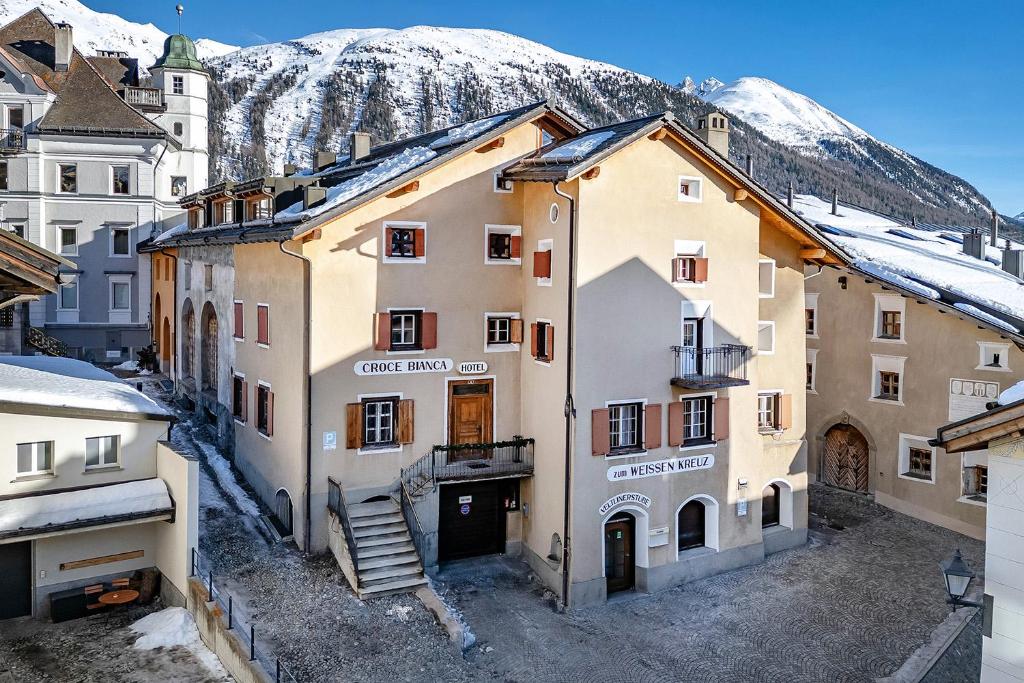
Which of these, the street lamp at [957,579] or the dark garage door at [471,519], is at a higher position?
the street lamp at [957,579]

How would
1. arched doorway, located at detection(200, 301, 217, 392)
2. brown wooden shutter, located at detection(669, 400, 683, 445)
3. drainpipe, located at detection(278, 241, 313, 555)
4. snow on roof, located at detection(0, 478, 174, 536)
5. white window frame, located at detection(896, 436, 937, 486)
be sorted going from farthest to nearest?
arched doorway, located at detection(200, 301, 217, 392), white window frame, located at detection(896, 436, 937, 486), brown wooden shutter, located at detection(669, 400, 683, 445), drainpipe, located at detection(278, 241, 313, 555), snow on roof, located at detection(0, 478, 174, 536)

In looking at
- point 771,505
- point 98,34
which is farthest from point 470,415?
point 98,34

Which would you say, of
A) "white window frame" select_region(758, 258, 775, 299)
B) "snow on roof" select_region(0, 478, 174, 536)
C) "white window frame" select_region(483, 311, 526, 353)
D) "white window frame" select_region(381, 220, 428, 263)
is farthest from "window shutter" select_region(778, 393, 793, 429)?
"snow on roof" select_region(0, 478, 174, 536)

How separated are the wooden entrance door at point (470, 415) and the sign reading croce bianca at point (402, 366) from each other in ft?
2.12

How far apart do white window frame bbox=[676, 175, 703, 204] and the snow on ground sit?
52.3ft

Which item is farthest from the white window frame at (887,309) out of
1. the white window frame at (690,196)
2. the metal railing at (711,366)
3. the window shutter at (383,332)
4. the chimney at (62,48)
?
the chimney at (62,48)

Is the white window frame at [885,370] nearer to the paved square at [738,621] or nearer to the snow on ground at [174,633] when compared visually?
the paved square at [738,621]

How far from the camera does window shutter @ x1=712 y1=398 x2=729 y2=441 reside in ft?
77.4

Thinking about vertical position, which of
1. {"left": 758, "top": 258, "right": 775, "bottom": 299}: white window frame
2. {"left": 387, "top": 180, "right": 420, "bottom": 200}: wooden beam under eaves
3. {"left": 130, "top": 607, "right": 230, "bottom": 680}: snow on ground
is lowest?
{"left": 130, "top": 607, "right": 230, "bottom": 680}: snow on ground

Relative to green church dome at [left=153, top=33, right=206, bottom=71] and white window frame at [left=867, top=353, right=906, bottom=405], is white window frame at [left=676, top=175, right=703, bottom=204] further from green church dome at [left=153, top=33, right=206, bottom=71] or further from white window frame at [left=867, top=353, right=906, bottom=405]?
green church dome at [left=153, top=33, right=206, bottom=71]

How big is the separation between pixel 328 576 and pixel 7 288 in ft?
43.9

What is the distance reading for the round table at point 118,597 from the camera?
19.6m

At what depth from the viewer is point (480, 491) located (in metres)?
23.5

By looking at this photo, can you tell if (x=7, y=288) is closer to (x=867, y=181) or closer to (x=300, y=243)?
(x=300, y=243)
